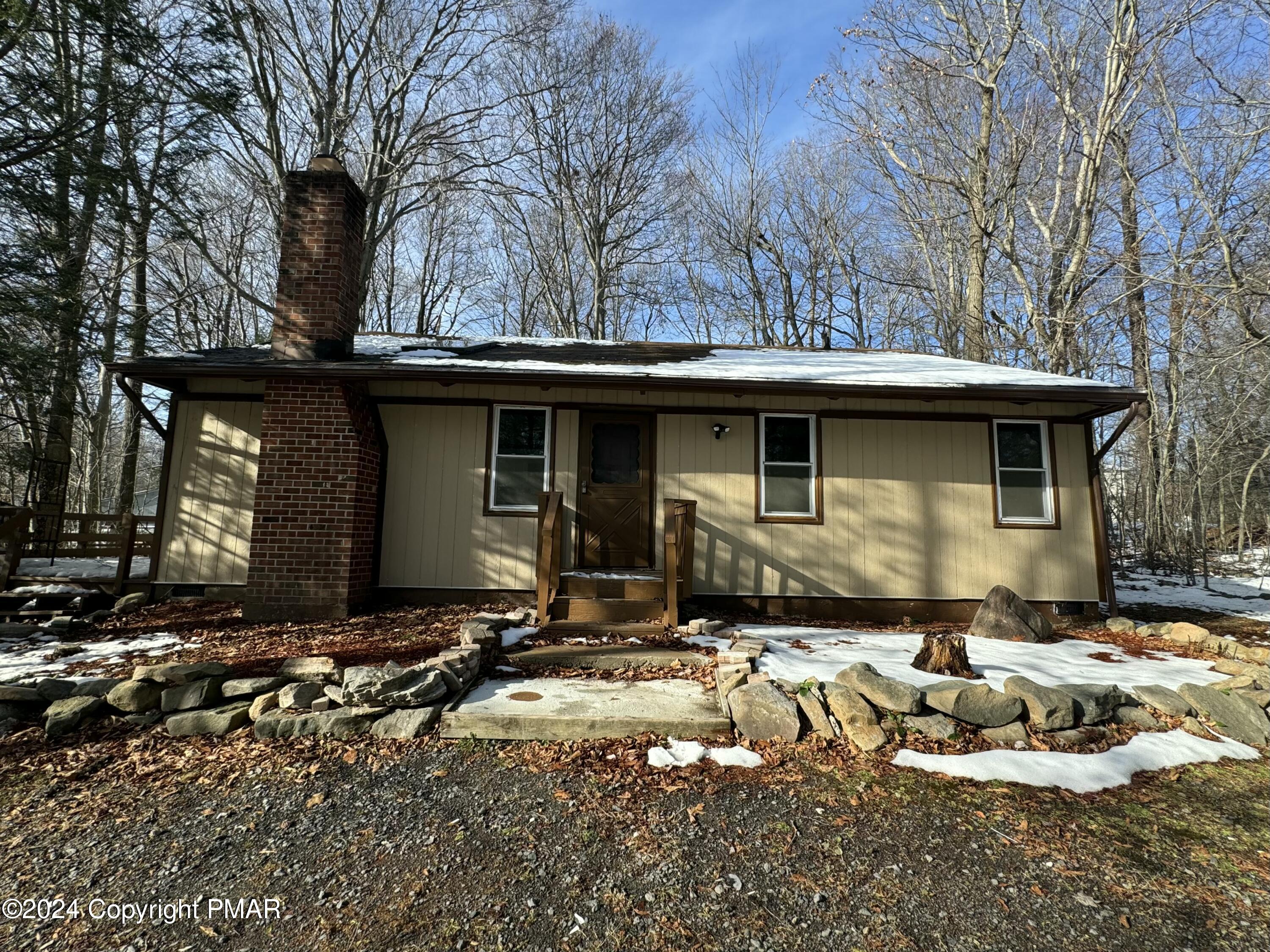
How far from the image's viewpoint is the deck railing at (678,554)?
533 cm

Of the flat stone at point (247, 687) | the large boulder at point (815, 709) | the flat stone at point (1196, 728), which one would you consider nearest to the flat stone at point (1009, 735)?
the large boulder at point (815, 709)

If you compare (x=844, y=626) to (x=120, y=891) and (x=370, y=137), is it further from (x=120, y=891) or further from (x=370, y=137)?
(x=370, y=137)

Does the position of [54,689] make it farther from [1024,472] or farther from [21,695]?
[1024,472]

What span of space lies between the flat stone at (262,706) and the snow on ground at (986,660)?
3109 millimetres

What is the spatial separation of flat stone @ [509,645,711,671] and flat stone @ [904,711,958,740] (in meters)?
1.38

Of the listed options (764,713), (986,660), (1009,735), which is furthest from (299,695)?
(986,660)

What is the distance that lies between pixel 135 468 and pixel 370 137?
31.4 ft

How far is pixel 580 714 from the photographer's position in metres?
3.44

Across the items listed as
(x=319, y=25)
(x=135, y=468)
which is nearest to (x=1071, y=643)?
(x=319, y=25)

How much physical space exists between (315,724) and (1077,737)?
4.45 meters

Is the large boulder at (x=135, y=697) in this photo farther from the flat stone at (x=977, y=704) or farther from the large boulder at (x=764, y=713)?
the flat stone at (x=977, y=704)

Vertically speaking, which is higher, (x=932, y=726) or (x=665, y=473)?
(x=665, y=473)

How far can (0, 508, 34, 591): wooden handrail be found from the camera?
638 cm

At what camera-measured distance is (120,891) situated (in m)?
2.20
